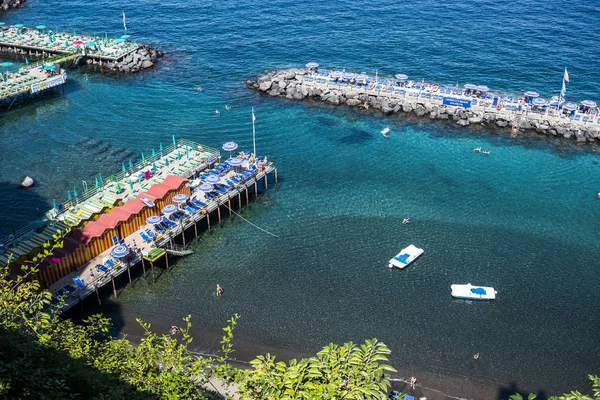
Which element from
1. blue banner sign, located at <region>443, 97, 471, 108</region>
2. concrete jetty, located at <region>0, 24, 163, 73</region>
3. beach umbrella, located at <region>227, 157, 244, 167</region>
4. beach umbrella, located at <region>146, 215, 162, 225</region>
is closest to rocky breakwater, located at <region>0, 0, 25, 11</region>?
concrete jetty, located at <region>0, 24, 163, 73</region>

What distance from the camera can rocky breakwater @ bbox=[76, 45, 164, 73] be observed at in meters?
120

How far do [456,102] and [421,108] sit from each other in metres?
6.68

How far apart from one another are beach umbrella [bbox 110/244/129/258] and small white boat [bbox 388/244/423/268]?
30.4 m

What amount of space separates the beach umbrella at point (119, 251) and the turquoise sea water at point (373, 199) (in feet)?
15.4

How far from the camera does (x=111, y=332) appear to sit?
56.1 m

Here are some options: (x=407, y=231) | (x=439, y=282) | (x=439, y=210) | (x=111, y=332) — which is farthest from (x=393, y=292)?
(x=111, y=332)

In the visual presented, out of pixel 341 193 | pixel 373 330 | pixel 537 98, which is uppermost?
pixel 537 98

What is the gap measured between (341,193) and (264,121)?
87.0 feet

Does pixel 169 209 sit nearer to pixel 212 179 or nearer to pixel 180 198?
pixel 180 198

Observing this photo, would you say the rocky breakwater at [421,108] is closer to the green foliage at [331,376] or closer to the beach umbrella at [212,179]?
the beach umbrella at [212,179]

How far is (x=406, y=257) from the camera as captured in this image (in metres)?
65.8

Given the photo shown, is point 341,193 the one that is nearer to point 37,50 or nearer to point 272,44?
point 272,44

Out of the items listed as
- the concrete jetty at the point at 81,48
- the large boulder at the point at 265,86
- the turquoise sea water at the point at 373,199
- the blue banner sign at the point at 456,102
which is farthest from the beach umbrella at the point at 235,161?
the concrete jetty at the point at 81,48

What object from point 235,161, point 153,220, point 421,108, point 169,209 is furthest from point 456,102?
point 153,220
